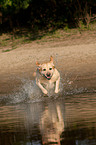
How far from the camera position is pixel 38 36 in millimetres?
17219

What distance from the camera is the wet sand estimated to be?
420 inches

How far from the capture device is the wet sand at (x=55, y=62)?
10.7m

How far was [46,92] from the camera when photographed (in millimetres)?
8156

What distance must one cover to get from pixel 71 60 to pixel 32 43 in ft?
13.1

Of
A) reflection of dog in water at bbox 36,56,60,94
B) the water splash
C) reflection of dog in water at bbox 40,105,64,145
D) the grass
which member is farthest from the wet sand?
reflection of dog in water at bbox 40,105,64,145

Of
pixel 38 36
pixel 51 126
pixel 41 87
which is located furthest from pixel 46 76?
pixel 38 36

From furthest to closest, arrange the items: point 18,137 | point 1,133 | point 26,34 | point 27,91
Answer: point 26,34
point 27,91
point 1,133
point 18,137

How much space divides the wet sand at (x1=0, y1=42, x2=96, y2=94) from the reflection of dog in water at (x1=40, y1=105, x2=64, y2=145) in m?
3.92

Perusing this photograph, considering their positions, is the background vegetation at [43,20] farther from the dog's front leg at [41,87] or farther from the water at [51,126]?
the water at [51,126]

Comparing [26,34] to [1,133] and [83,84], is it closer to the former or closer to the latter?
[83,84]

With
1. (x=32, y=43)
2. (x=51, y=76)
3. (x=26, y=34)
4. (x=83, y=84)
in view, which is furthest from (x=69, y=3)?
(x=51, y=76)

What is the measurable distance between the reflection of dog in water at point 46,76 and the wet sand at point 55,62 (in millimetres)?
1372

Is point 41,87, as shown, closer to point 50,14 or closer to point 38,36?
point 38,36

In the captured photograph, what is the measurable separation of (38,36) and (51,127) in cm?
1294
